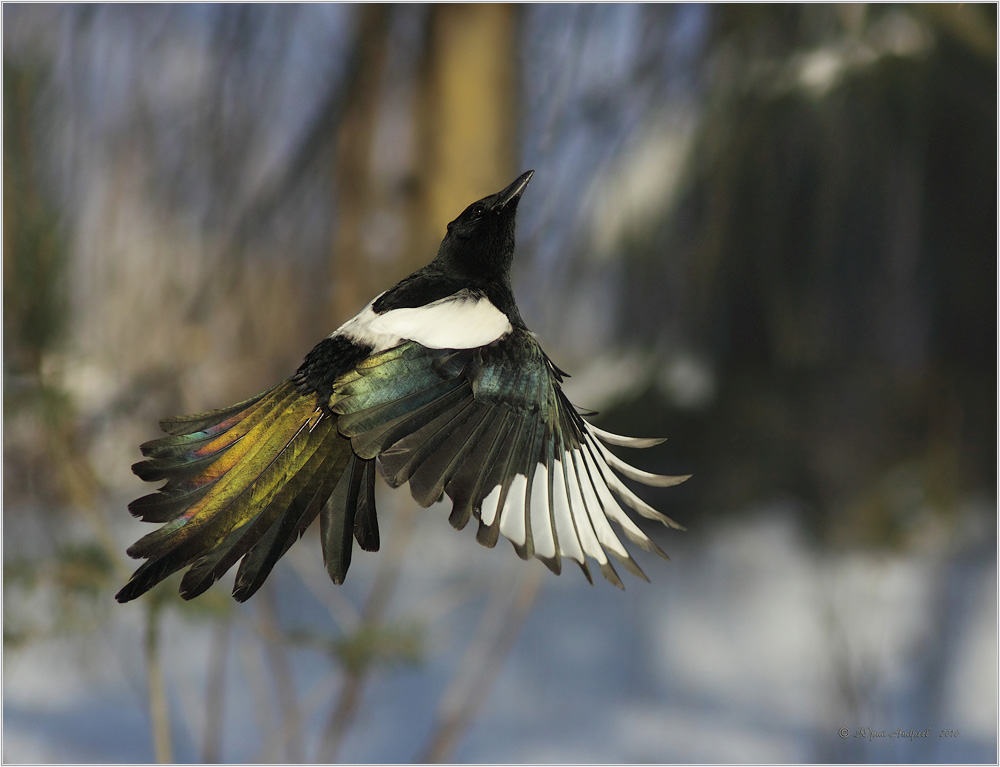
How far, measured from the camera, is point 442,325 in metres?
0.29

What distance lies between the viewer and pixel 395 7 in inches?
43.2

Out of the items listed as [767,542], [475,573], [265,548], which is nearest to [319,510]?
[265,548]

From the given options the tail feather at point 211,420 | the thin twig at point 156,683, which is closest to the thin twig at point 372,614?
the thin twig at point 156,683

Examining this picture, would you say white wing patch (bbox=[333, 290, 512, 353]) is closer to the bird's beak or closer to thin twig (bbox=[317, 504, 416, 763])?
the bird's beak

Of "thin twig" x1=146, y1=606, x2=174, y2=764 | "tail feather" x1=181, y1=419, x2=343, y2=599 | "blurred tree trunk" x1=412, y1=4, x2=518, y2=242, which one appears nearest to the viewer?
"tail feather" x1=181, y1=419, x2=343, y2=599

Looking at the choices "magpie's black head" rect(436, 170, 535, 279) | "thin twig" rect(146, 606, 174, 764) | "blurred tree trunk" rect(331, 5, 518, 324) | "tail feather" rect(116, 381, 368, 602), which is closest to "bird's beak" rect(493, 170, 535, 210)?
"magpie's black head" rect(436, 170, 535, 279)

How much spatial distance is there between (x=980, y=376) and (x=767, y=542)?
1.33ft

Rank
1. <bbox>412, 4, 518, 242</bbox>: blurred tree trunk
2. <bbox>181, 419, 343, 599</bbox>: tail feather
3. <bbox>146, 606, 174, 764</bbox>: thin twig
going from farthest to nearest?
<bbox>412, 4, 518, 242</bbox>: blurred tree trunk < <bbox>146, 606, 174, 764</bbox>: thin twig < <bbox>181, 419, 343, 599</bbox>: tail feather

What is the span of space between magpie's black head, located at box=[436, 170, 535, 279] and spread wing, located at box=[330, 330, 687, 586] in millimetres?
45

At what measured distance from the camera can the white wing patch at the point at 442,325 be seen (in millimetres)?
286

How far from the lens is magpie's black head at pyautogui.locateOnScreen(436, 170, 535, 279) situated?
311 millimetres

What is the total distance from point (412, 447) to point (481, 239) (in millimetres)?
101

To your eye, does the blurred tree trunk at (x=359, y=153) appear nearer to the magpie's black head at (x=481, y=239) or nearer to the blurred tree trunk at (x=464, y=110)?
the blurred tree trunk at (x=464, y=110)

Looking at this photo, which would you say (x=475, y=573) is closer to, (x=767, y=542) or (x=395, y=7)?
(x=767, y=542)
